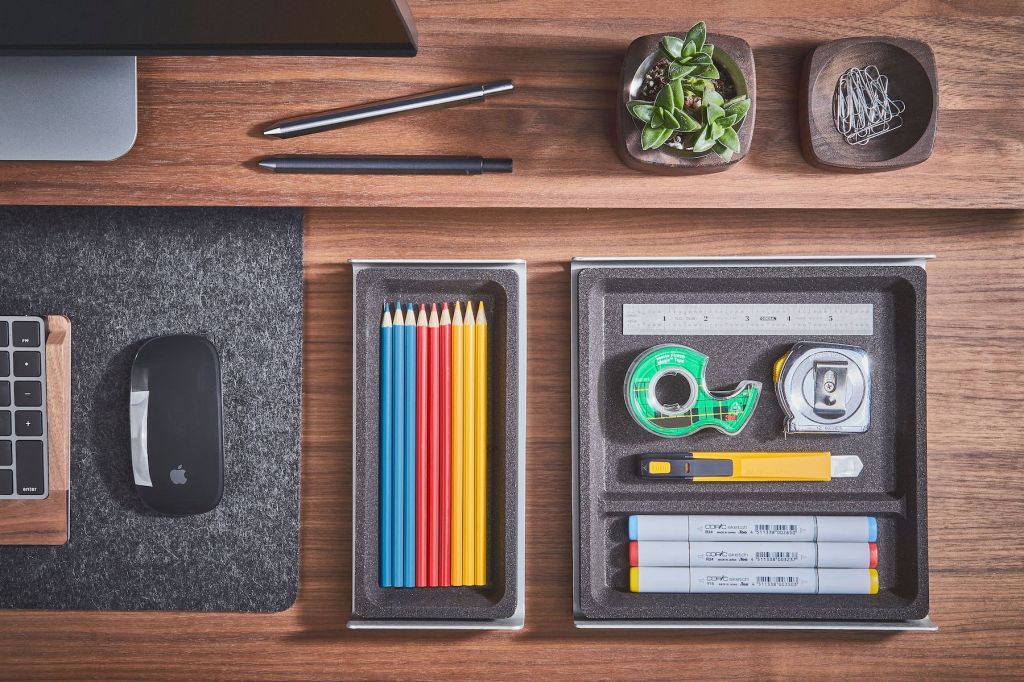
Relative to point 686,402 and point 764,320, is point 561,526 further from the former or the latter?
point 764,320

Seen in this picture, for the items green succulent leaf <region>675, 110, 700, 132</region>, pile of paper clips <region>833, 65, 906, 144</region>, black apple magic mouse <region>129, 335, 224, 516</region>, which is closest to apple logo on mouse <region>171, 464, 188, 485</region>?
black apple magic mouse <region>129, 335, 224, 516</region>

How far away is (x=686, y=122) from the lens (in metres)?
0.53

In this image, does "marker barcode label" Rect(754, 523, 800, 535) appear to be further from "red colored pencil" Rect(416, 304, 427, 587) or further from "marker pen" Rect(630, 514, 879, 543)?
"red colored pencil" Rect(416, 304, 427, 587)

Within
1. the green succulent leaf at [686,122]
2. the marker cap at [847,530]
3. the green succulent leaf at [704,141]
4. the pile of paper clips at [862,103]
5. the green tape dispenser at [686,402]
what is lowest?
the marker cap at [847,530]

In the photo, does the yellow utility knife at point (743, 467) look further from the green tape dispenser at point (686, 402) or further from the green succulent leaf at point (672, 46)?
the green succulent leaf at point (672, 46)

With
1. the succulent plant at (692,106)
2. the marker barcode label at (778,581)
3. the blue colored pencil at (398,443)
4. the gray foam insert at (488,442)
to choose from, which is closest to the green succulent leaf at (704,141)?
the succulent plant at (692,106)

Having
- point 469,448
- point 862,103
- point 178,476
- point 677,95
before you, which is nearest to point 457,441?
point 469,448

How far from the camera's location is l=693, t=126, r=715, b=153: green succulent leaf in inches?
21.3

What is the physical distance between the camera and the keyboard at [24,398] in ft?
2.12

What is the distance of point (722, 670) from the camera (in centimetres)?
68

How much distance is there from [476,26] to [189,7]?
23 centimetres

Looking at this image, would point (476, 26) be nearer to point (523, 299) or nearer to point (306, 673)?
point (523, 299)

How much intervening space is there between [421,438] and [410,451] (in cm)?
2

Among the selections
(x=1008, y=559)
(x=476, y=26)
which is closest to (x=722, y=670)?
(x=1008, y=559)
